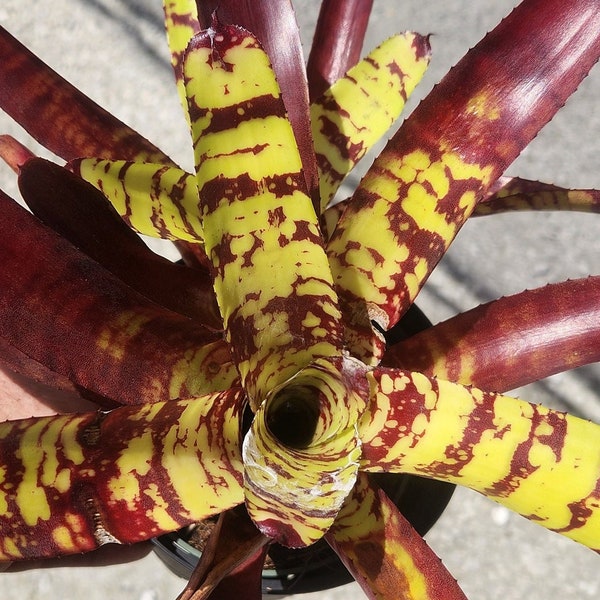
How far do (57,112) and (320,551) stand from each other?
429 millimetres

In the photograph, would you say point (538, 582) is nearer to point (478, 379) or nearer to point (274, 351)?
point (478, 379)

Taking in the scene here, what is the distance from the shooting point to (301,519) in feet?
0.89

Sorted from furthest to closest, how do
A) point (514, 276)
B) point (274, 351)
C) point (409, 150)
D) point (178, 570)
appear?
1. point (514, 276)
2. point (178, 570)
3. point (409, 150)
4. point (274, 351)

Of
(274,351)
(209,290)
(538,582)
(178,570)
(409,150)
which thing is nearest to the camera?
(274,351)

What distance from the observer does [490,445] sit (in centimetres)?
30

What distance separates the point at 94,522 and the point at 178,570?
1.30 feet

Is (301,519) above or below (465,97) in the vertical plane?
below

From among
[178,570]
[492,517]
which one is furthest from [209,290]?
[492,517]

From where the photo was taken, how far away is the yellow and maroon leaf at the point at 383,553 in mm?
375

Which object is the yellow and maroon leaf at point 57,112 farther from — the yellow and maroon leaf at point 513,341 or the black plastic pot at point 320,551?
the black plastic pot at point 320,551

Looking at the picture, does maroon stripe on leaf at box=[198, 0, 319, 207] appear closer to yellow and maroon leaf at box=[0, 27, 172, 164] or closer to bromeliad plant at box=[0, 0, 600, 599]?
bromeliad plant at box=[0, 0, 600, 599]

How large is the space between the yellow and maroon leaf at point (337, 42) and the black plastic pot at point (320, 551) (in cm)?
34

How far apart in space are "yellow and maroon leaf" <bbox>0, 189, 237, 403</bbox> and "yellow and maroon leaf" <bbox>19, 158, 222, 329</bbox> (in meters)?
0.09

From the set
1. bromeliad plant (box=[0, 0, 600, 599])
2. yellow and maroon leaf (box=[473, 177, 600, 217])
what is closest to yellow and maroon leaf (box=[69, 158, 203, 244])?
bromeliad plant (box=[0, 0, 600, 599])
